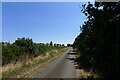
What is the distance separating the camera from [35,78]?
14312 millimetres

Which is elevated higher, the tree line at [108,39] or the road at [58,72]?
the tree line at [108,39]

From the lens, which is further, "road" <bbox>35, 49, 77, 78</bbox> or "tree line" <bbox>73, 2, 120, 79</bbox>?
"road" <bbox>35, 49, 77, 78</bbox>

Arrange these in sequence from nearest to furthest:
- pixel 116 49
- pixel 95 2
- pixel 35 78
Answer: pixel 116 49
pixel 95 2
pixel 35 78

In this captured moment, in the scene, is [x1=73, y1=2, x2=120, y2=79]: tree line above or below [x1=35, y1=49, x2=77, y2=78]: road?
above

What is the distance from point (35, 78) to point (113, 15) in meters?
7.32

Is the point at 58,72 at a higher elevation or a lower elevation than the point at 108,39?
lower

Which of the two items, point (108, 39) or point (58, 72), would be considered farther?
point (58, 72)

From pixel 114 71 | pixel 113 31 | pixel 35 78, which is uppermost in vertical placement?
pixel 113 31

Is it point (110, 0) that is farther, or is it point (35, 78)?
point (35, 78)

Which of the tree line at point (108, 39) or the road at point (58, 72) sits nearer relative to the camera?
the tree line at point (108, 39)

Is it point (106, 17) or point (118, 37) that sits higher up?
point (106, 17)

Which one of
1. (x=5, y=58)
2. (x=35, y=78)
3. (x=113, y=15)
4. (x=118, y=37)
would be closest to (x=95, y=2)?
(x=113, y=15)

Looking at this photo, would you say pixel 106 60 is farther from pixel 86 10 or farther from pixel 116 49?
pixel 86 10

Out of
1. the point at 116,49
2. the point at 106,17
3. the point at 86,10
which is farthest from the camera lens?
the point at 86,10
